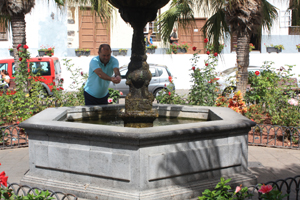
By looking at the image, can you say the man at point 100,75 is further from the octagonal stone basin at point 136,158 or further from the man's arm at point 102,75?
the octagonal stone basin at point 136,158

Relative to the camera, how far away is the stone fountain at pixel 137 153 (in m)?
3.64

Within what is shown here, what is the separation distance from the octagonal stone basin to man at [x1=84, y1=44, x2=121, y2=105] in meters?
1.08

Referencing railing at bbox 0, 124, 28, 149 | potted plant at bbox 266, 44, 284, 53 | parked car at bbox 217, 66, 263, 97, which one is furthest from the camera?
potted plant at bbox 266, 44, 284, 53

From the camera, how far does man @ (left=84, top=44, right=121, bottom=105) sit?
508 cm

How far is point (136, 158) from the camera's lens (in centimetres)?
360

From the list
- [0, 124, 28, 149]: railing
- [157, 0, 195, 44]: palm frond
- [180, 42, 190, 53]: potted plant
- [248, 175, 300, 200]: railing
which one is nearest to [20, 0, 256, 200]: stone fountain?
[248, 175, 300, 200]: railing

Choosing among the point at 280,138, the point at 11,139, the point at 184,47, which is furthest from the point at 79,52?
the point at 280,138

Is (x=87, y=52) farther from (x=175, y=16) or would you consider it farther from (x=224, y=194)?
(x=224, y=194)

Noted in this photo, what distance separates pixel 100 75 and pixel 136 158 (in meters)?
1.79

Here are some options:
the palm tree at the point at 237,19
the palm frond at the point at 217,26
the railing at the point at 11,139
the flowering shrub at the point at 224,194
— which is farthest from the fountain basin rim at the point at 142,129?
the palm frond at the point at 217,26

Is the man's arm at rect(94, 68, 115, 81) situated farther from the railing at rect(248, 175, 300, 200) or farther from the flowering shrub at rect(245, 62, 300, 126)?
the flowering shrub at rect(245, 62, 300, 126)

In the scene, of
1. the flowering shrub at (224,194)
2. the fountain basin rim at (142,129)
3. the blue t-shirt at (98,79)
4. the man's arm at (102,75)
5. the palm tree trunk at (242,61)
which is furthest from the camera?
the palm tree trunk at (242,61)

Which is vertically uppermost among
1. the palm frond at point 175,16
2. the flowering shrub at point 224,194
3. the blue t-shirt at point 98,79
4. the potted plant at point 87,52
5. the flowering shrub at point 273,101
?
the palm frond at point 175,16

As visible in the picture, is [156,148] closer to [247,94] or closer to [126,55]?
[247,94]
